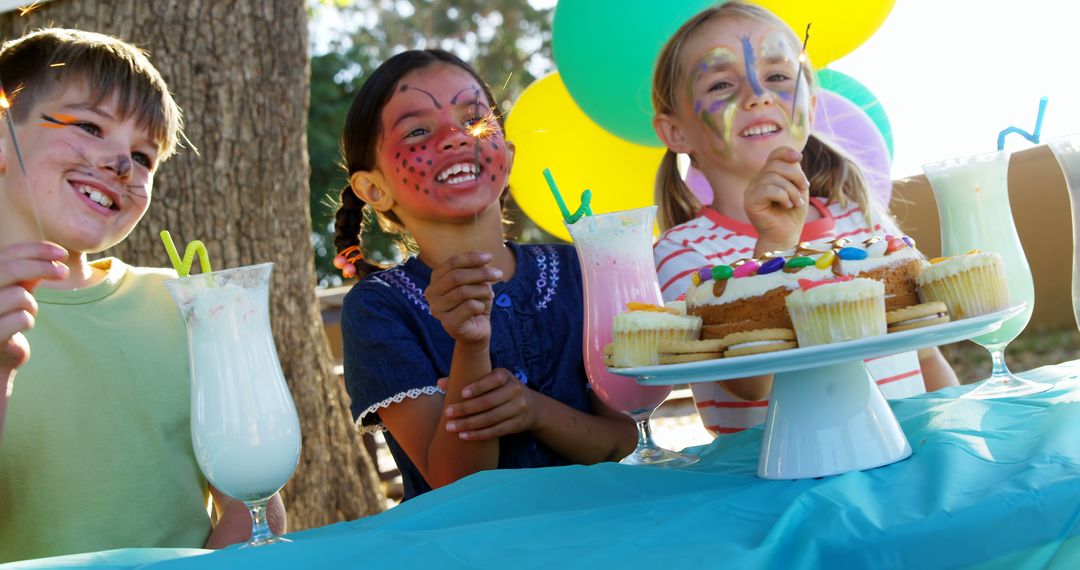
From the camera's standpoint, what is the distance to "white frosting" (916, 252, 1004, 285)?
1.59 m

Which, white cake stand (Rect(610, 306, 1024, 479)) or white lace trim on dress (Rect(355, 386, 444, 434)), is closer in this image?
white cake stand (Rect(610, 306, 1024, 479))

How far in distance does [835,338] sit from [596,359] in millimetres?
567

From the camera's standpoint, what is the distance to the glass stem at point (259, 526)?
4.54 feet

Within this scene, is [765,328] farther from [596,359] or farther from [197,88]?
[197,88]

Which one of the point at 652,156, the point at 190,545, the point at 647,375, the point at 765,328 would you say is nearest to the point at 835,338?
the point at 765,328

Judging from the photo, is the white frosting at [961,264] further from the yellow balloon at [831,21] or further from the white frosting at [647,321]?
the yellow balloon at [831,21]

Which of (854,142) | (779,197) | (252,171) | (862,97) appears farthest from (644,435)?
(252,171)

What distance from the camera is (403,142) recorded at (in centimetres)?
231

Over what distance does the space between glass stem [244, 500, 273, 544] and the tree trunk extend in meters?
2.51

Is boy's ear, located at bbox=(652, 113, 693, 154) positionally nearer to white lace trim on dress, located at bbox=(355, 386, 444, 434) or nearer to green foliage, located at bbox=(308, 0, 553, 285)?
white lace trim on dress, located at bbox=(355, 386, 444, 434)

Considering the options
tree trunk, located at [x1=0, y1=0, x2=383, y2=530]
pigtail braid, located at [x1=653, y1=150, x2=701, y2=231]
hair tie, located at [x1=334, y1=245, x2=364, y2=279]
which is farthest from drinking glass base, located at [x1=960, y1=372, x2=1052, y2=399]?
tree trunk, located at [x1=0, y1=0, x2=383, y2=530]

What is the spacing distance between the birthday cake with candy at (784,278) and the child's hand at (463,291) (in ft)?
1.23

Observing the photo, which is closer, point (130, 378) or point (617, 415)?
point (130, 378)

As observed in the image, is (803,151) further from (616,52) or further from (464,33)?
(464,33)
